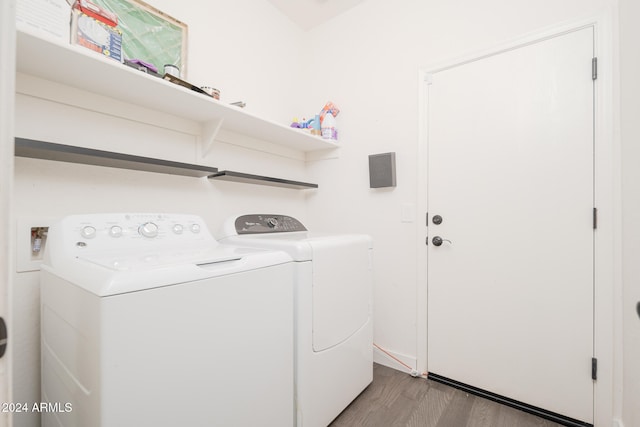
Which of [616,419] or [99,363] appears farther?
[616,419]

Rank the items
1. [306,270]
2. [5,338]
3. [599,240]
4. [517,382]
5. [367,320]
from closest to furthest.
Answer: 1. [5,338]
2. [306,270]
3. [599,240]
4. [517,382]
5. [367,320]

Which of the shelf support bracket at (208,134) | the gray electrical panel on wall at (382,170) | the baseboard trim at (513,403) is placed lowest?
the baseboard trim at (513,403)

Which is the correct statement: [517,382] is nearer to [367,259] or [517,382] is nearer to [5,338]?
[367,259]

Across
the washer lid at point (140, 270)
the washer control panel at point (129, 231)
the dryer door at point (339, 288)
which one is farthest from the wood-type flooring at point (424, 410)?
the washer control panel at point (129, 231)

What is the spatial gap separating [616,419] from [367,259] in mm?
1351

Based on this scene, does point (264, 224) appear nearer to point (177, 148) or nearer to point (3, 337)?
point (177, 148)

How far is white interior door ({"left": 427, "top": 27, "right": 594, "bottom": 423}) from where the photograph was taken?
4.48 ft

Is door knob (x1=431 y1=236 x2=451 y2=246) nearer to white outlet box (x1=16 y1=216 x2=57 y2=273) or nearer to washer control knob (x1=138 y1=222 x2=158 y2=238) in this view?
washer control knob (x1=138 y1=222 x2=158 y2=238)

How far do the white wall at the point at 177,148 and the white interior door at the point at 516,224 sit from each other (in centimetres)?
120

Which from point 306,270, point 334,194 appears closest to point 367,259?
point 306,270

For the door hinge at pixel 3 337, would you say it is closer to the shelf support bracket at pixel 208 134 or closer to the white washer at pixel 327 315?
the white washer at pixel 327 315

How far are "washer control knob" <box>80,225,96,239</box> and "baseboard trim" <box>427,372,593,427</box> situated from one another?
1.99 m

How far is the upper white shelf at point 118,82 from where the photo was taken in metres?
0.95

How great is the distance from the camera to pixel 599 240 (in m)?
1.32
